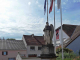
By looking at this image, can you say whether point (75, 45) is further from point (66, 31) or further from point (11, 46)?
point (11, 46)

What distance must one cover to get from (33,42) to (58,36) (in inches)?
671

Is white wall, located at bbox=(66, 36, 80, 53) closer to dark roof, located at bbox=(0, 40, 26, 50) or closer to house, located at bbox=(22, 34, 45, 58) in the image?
house, located at bbox=(22, 34, 45, 58)

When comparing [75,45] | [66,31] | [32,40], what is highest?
[66,31]

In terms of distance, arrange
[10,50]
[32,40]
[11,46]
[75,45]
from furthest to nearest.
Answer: [32,40] < [11,46] < [10,50] < [75,45]

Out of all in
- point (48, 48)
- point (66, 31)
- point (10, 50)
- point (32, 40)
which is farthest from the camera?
point (32, 40)

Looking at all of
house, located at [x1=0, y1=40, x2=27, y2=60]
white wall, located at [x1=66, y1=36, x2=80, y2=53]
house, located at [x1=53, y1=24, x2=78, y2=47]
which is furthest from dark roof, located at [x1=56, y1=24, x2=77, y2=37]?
house, located at [x1=0, y1=40, x2=27, y2=60]

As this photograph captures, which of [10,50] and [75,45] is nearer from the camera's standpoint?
[75,45]

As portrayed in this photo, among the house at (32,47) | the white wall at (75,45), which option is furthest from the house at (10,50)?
the white wall at (75,45)

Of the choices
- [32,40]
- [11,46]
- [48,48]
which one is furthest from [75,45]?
[11,46]

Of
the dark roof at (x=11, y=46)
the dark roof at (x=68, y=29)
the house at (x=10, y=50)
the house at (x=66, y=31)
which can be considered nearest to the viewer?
the house at (x=66, y=31)

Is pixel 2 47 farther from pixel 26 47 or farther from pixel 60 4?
pixel 60 4

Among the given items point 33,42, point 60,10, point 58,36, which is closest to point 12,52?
point 33,42

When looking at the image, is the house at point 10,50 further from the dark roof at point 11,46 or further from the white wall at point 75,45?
the white wall at point 75,45

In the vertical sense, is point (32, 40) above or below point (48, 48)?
above
